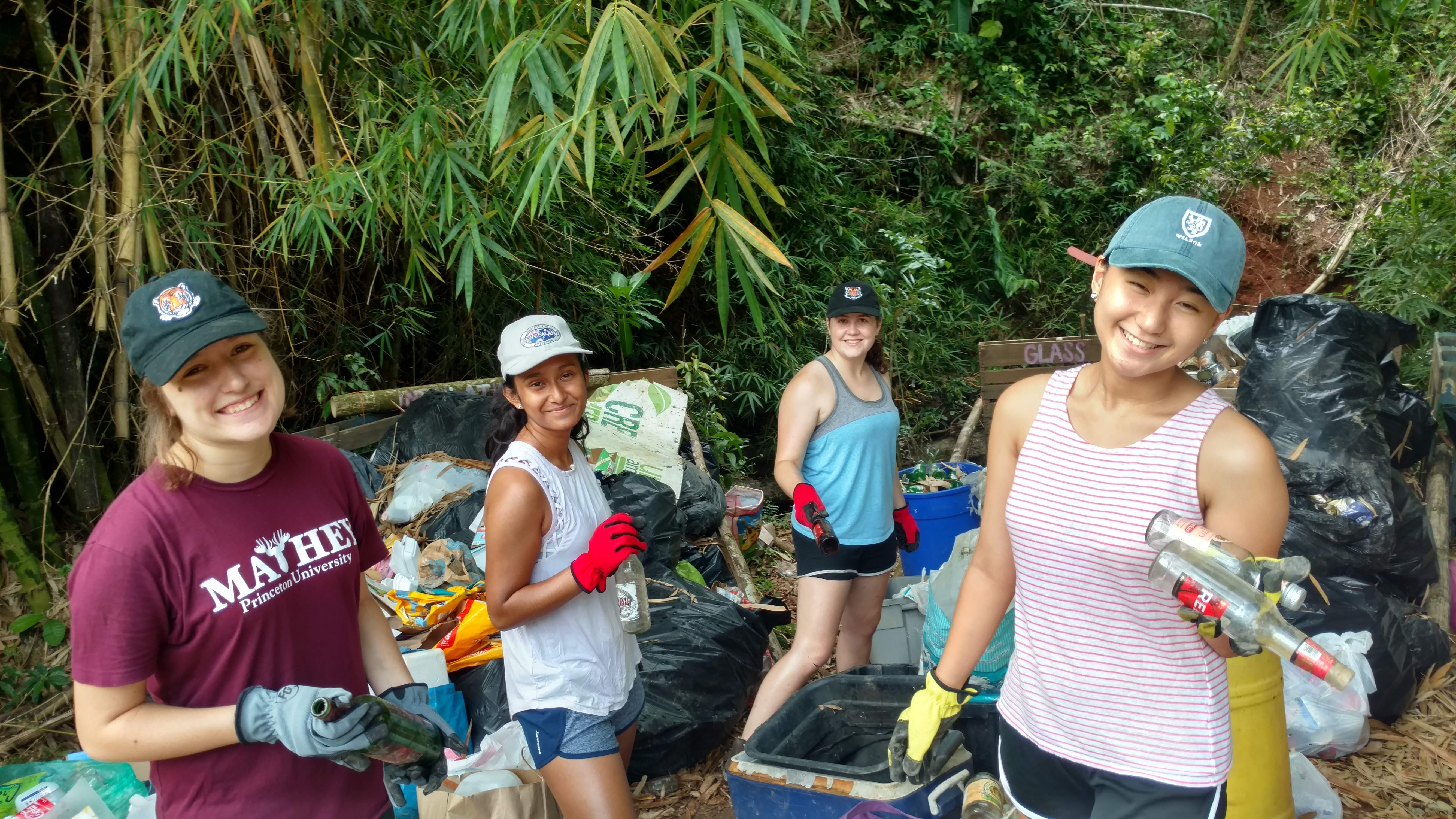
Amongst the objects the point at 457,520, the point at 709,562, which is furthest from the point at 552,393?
the point at 709,562

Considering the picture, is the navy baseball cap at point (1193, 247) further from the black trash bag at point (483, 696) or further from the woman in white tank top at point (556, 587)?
the black trash bag at point (483, 696)

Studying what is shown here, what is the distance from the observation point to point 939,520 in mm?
4742

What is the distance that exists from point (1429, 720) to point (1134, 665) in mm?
2850

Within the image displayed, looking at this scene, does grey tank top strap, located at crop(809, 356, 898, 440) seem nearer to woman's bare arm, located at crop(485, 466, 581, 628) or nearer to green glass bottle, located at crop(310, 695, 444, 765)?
woman's bare arm, located at crop(485, 466, 581, 628)

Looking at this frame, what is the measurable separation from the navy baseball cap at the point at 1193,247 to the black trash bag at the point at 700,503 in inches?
126

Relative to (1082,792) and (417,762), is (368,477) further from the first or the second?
(1082,792)

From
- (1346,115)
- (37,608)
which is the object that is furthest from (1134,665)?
(1346,115)

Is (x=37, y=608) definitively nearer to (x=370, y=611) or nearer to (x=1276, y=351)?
(x=370, y=611)

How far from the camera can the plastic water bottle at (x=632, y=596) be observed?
2.44 meters

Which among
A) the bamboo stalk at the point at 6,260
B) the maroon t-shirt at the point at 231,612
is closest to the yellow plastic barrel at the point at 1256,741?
the maroon t-shirt at the point at 231,612

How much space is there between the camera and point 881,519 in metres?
3.15

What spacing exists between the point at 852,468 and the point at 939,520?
1774mm

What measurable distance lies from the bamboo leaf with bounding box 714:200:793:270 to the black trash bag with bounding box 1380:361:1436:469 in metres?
3.03

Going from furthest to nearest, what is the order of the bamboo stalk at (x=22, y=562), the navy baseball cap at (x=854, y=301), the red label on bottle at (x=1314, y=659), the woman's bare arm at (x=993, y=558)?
the bamboo stalk at (x=22, y=562), the navy baseball cap at (x=854, y=301), the woman's bare arm at (x=993, y=558), the red label on bottle at (x=1314, y=659)
